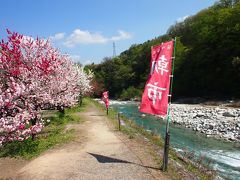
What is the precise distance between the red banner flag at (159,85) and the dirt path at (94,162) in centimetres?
235

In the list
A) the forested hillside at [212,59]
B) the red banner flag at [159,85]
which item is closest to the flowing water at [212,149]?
the red banner flag at [159,85]

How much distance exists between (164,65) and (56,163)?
6192 mm

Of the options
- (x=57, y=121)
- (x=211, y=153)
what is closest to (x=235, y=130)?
(x=211, y=153)

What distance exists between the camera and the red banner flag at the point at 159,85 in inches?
407

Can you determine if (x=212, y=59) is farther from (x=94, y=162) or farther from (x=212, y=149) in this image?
(x=94, y=162)

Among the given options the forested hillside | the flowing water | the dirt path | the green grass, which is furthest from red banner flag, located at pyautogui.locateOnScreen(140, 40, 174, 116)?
the forested hillside

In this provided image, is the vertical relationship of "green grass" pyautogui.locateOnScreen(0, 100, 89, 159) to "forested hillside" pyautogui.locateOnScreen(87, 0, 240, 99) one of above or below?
below

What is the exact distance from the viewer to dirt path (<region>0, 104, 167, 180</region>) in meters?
10.6

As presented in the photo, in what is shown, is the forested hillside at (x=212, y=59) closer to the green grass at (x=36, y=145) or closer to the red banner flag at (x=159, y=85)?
the green grass at (x=36, y=145)

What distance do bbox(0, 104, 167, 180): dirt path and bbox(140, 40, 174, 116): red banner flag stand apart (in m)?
2.35

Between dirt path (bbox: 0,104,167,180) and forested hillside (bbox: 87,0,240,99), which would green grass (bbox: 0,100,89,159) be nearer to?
dirt path (bbox: 0,104,167,180)

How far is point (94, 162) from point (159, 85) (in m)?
4.39

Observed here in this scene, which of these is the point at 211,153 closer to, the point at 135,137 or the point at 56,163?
the point at 135,137

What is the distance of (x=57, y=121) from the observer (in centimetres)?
2550
